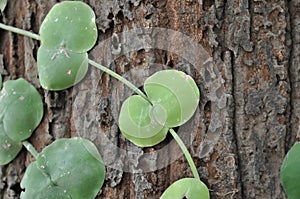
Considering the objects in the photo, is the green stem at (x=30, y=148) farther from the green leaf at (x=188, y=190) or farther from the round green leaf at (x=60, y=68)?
the green leaf at (x=188, y=190)

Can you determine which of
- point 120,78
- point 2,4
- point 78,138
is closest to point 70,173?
point 78,138

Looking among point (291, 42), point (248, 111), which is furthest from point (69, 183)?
point (291, 42)

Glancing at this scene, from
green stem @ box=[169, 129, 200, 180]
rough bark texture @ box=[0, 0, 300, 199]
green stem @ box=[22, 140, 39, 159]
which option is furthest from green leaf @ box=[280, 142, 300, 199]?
green stem @ box=[22, 140, 39, 159]

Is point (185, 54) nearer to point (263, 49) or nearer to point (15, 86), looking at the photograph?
point (263, 49)

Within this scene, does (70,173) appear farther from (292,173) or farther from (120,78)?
(292,173)

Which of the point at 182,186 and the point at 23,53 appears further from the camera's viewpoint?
the point at 23,53
